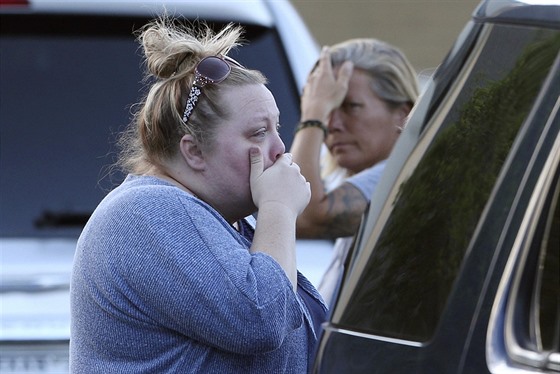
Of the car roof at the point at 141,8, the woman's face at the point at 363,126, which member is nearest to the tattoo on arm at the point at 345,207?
the woman's face at the point at 363,126

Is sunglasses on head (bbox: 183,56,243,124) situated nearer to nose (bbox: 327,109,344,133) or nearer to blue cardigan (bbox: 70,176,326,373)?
blue cardigan (bbox: 70,176,326,373)

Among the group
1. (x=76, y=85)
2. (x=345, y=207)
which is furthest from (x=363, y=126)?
(x=76, y=85)

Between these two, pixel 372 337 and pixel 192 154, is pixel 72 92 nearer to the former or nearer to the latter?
pixel 192 154

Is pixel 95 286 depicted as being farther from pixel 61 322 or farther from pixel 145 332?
pixel 61 322

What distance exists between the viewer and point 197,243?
2285 millimetres

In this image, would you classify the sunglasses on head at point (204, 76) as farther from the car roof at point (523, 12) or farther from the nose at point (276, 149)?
the car roof at point (523, 12)

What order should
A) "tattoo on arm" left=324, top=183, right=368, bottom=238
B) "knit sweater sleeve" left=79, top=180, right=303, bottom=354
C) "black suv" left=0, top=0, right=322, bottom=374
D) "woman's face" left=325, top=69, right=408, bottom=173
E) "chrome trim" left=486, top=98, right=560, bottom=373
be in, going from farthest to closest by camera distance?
"black suv" left=0, top=0, right=322, bottom=374
"woman's face" left=325, top=69, right=408, bottom=173
"tattoo on arm" left=324, top=183, right=368, bottom=238
"knit sweater sleeve" left=79, top=180, right=303, bottom=354
"chrome trim" left=486, top=98, right=560, bottom=373

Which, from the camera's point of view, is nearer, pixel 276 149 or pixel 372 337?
pixel 372 337

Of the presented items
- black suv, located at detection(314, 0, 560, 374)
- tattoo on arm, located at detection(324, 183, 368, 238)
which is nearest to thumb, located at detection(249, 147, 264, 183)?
black suv, located at detection(314, 0, 560, 374)

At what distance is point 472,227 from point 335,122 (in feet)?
6.85

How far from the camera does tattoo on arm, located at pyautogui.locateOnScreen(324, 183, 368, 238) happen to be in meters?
3.73

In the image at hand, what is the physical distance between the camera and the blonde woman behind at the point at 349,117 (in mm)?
3830

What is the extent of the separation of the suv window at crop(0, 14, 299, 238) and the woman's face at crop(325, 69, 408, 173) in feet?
1.35

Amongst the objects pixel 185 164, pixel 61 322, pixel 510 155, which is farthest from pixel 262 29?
pixel 510 155
